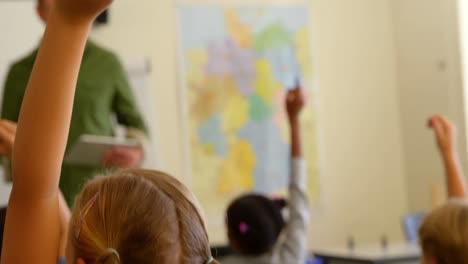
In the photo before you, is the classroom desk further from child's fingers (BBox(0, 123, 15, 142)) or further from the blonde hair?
child's fingers (BBox(0, 123, 15, 142))

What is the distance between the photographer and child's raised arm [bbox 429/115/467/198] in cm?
205

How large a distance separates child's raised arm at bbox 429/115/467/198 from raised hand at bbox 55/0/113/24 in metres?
1.41

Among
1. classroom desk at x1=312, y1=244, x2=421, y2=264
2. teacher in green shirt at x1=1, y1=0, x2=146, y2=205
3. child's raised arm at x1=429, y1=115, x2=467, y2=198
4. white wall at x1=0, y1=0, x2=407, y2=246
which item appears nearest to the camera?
child's raised arm at x1=429, y1=115, x2=467, y2=198

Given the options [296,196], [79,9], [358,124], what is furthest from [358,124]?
[79,9]

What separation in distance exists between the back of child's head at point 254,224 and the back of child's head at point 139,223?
5.34ft

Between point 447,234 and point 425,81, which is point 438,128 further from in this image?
point 425,81

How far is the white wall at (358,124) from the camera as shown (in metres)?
5.82

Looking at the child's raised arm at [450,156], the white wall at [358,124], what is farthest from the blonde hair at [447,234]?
the white wall at [358,124]

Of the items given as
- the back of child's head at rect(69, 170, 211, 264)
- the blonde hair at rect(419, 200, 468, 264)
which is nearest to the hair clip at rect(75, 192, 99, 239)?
the back of child's head at rect(69, 170, 211, 264)

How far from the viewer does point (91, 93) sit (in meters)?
2.48

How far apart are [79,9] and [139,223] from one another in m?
0.25

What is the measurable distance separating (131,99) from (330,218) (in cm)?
347

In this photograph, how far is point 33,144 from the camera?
0.87 m

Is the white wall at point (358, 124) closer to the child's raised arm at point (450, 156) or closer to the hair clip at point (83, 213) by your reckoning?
the child's raised arm at point (450, 156)
